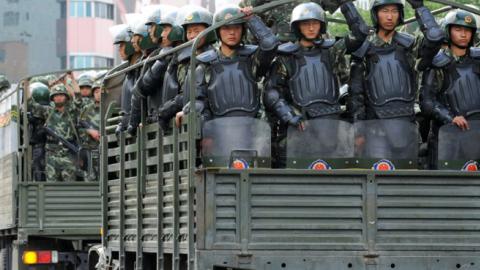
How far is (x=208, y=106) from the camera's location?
37.4 ft

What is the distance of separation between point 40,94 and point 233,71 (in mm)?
7904

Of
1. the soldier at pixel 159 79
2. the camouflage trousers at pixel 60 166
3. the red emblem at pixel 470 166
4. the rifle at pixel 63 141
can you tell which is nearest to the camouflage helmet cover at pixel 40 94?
the rifle at pixel 63 141

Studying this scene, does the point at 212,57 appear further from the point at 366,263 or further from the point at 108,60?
the point at 108,60

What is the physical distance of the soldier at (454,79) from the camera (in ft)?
38.1

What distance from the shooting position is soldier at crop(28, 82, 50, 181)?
61.1 feet

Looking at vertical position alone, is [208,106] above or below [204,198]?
above

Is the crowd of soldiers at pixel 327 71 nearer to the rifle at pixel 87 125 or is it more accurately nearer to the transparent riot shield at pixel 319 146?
the transparent riot shield at pixel 319 146

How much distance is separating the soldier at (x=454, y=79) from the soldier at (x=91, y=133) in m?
7.41

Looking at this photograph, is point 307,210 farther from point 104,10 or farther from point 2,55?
point 104,10

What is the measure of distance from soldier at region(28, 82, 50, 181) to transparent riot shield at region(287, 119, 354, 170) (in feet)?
25.7

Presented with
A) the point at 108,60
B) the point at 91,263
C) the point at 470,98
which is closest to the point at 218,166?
the point at 470,98

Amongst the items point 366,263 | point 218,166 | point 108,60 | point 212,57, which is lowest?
point 366,263

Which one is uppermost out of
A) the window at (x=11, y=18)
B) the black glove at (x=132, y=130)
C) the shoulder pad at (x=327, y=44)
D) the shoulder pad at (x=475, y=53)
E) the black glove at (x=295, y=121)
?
the window at (x=11, y=18)

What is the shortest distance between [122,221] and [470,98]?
136 inches
